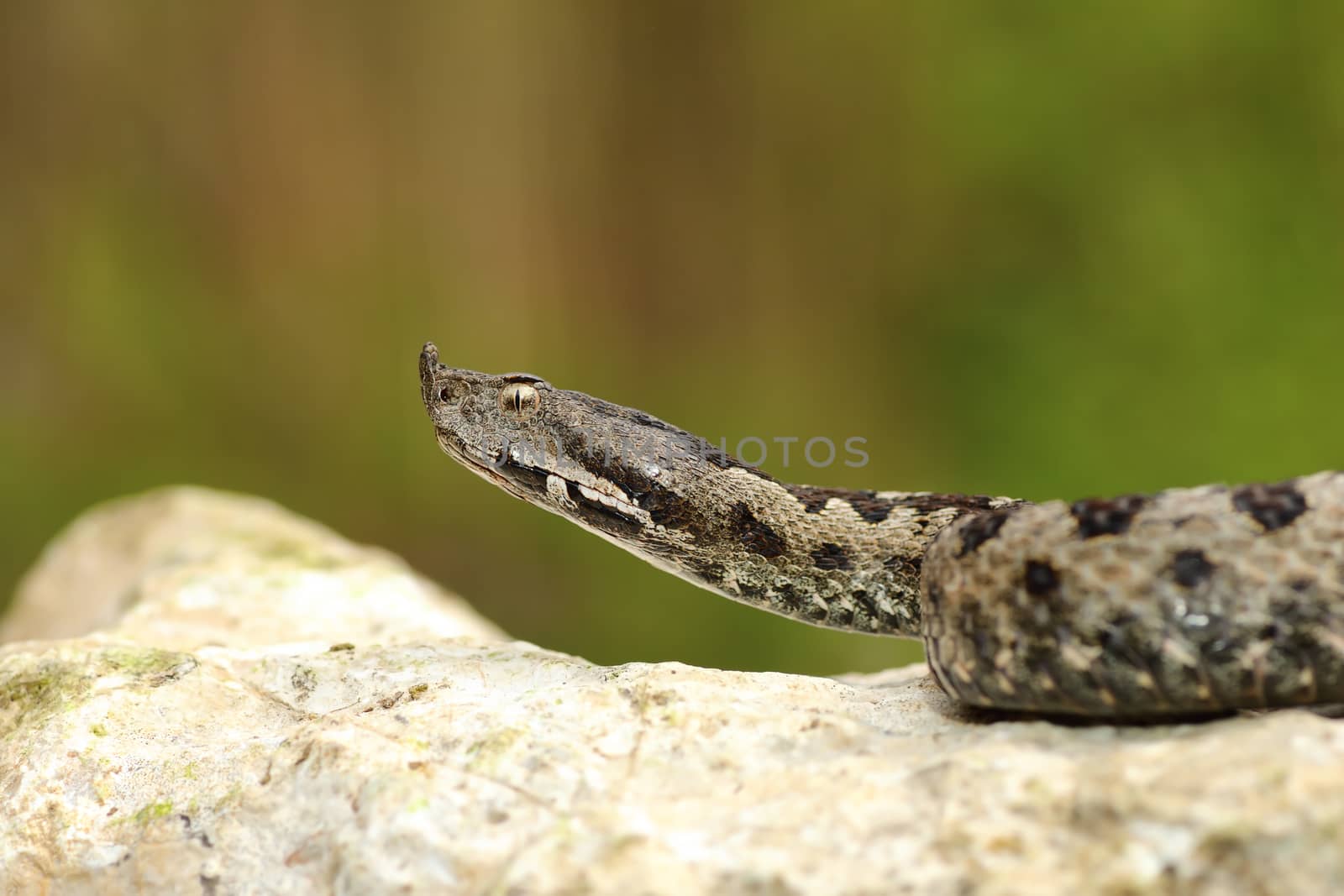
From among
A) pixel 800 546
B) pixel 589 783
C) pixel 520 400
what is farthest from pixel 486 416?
pixel 589 783

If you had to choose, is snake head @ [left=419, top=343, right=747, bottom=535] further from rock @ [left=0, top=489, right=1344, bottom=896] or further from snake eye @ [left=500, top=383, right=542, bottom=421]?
rock @ [left=0, top=489, right=1344, bottom=896]

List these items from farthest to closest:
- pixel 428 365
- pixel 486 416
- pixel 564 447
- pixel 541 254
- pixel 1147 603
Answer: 1. pixel 541 254
2. pixel 428 365
3. pixel 486 416
4. pixel 564 447
5. pixel 1147 603

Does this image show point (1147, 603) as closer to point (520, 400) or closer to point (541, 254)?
point (520, 400)

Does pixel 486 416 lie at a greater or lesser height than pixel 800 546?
greater

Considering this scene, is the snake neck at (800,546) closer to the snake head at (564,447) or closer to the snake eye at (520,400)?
the snake head at (564,447)

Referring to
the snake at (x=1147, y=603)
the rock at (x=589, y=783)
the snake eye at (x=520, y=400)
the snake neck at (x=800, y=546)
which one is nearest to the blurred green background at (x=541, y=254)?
the snake neck at (x=800, y=546)

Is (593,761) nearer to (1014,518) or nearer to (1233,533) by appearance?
(1014,518)
